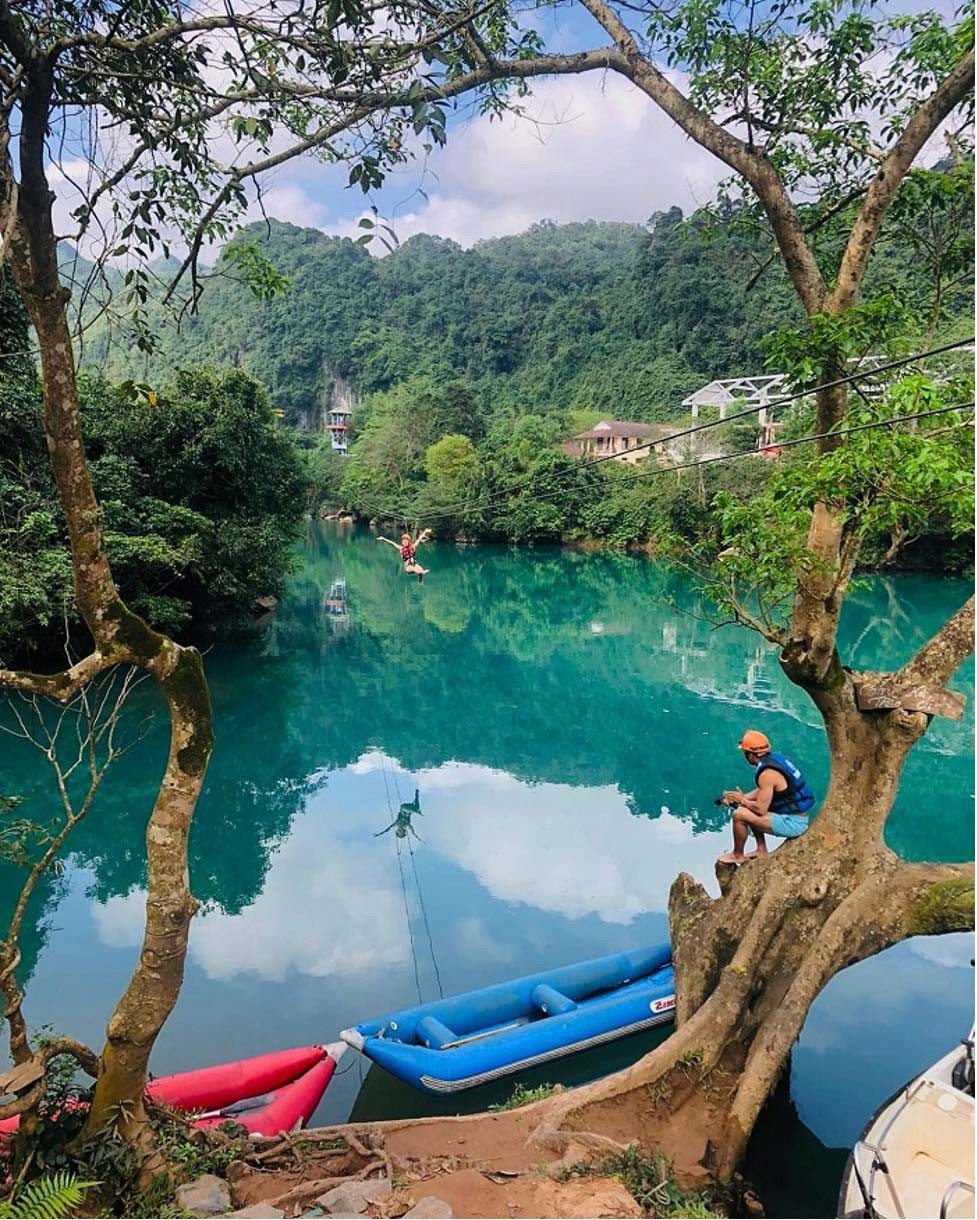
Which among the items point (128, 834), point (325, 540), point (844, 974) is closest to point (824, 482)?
point (844, 974)

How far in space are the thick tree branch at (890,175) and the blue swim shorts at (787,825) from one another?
2.46 meters

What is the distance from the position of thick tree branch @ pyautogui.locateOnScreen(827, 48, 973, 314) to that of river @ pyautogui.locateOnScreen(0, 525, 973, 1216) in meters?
1.34

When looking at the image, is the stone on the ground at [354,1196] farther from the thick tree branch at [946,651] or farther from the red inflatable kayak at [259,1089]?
the thick tree branch at [946,651]

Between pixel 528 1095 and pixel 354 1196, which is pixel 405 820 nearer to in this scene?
pixel 528 1095

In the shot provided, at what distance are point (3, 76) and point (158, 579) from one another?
456 inches

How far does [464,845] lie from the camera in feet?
26.3

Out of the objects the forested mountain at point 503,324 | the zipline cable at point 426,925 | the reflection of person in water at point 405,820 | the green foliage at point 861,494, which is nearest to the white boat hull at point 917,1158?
the green foliage at point 861,494

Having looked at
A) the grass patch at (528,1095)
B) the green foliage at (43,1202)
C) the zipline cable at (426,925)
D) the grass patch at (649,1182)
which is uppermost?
the green foliage at (43,1202)

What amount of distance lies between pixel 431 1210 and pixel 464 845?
17.6ft

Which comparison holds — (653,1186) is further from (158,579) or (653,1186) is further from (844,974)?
(158,579)

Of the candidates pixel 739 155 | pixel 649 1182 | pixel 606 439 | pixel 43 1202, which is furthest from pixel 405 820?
pixel 606 439

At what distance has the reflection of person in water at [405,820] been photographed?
829cm

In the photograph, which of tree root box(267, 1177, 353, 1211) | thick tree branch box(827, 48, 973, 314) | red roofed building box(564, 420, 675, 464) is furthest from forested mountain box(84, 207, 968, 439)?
tree root box(267, 1177, 353, 1211)

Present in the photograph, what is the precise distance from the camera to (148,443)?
44.6 feet
